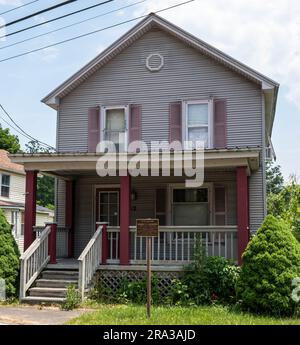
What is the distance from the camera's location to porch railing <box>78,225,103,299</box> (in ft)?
38.1

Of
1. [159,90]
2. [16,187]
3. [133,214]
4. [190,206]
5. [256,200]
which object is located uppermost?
[159,90]

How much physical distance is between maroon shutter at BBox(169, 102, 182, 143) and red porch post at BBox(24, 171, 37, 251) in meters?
4.61

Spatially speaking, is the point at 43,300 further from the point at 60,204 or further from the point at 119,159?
the point at 60,204

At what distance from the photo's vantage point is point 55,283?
1221cm

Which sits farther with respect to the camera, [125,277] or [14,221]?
[14,221]

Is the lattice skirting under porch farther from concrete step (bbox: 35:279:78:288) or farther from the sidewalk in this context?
the sidewalk

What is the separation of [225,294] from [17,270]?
5508 millimetres

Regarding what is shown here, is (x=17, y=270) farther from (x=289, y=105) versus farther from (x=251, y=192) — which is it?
(x=289, y=105)

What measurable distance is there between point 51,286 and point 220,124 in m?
7.16

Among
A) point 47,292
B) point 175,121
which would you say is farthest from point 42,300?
point 175,121

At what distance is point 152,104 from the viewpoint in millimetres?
15688

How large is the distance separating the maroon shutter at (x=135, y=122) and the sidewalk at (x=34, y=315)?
6.53 metres

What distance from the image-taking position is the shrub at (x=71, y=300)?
1097cm

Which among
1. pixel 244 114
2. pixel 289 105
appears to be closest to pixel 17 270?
pixel 244 114
